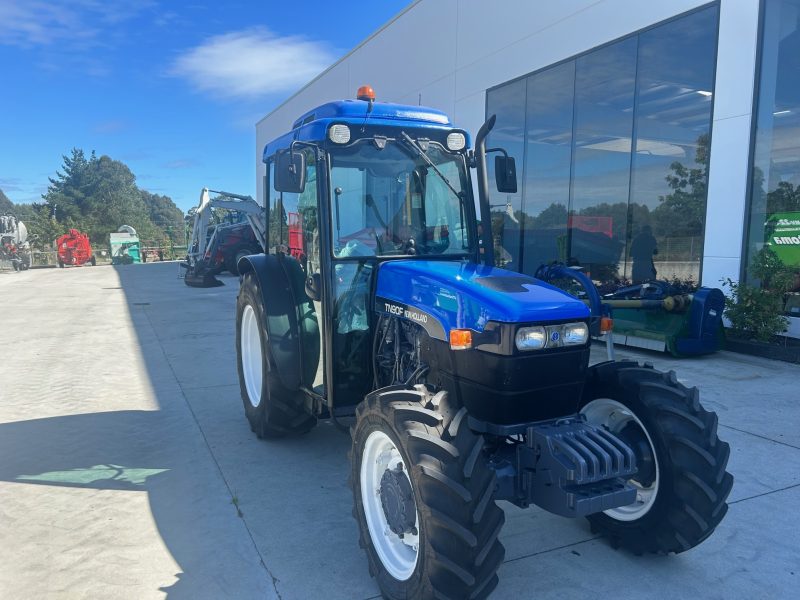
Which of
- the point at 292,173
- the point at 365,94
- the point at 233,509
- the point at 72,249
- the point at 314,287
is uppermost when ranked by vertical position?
the point at 365,94

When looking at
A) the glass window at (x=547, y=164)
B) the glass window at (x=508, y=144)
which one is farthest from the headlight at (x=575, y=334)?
the glass window at (x=508, y=144)

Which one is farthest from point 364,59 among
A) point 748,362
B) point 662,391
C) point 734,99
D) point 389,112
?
point 662,391

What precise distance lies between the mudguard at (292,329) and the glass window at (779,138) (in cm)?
665

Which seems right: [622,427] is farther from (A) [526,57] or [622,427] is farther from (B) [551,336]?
(A) [526,57]

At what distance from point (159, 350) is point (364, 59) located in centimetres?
1315

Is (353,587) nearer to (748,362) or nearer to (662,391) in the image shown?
(662,391)

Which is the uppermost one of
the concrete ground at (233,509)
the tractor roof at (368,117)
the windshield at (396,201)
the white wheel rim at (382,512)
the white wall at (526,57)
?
the white wall at (526,57)

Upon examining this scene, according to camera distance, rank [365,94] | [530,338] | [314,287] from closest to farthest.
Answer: [530,338] < [314,287] < [365,94]

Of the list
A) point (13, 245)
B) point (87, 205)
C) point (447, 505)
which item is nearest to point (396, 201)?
point (447, 505)

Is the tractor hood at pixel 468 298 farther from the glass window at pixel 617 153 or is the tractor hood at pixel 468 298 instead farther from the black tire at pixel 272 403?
the glass window at pixel 617 153

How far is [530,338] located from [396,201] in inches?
55.7

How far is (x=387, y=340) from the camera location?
3.43 m

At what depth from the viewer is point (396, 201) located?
12.0ft

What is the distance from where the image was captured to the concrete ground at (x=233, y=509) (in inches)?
109
